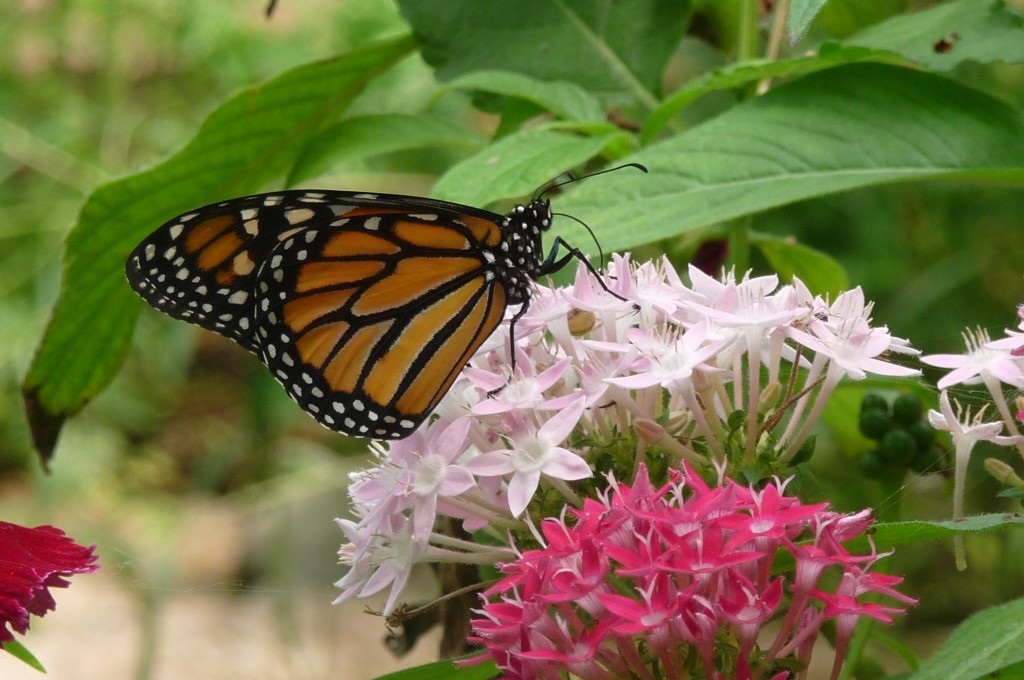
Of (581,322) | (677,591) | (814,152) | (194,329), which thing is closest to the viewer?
(677,591)

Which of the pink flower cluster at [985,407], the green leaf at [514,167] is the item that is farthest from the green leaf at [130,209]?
A: the pink flower cluster at [985,407]

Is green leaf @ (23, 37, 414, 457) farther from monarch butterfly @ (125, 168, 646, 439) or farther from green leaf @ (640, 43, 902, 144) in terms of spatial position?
green leaf @ (640, 43, 902, 144)

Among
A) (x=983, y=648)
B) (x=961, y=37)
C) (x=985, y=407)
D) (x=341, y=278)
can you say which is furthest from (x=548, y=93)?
(x=983, y=648)

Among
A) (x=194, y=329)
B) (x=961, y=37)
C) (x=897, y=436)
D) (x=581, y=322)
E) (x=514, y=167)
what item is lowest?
(x=194, y=329)

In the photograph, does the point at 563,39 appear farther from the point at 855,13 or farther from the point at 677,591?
the point at 677,591

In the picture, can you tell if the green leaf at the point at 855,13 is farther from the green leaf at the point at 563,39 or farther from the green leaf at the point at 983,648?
the green leaf at the point at 983,648

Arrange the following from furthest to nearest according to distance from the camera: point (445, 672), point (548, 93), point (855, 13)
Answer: point (855, 13) → point (548, 93) → point (445, 672)
